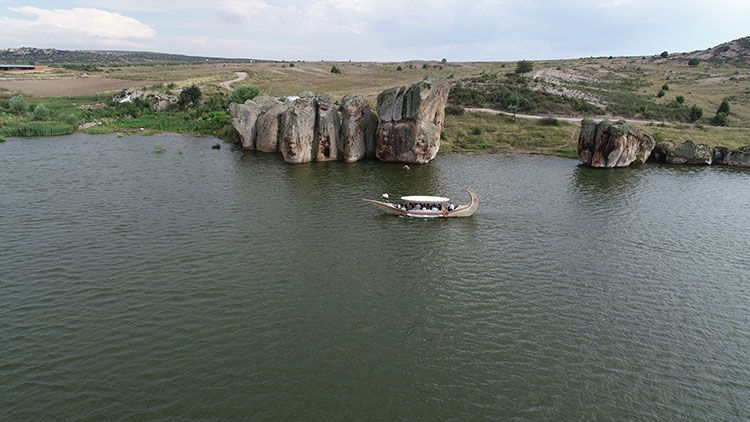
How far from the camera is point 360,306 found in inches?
973

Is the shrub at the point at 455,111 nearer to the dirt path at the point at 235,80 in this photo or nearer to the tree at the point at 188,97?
the tree at the point at 188,97

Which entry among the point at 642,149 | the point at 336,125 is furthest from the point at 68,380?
the point at 642,149

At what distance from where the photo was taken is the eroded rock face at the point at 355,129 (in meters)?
63.9

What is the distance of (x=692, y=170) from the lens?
201ft

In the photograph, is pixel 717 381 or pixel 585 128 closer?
pixel 717 381

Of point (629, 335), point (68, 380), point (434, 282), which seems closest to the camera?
→ point (68, 380)

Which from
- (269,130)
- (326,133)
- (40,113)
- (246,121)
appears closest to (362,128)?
(326,133)

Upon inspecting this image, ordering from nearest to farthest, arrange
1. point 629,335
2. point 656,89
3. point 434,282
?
point 629,335 → point 434,282 → point 656,89

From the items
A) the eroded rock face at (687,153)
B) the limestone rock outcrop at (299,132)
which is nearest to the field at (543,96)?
the eroded rock face at (687,153)

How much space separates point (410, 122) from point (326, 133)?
43.7ft

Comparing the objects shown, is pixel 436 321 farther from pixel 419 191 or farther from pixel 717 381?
pixel 419 191

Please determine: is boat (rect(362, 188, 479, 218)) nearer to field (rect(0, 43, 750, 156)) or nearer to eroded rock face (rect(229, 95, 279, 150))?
field (rect(0, 43, 750, 156))

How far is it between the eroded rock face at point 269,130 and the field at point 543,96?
22889mm

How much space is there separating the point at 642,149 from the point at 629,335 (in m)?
54.2
